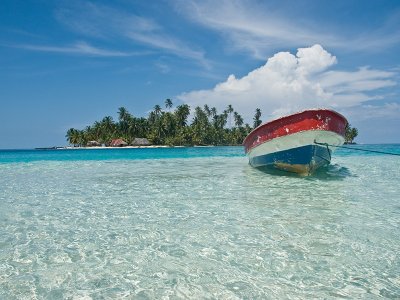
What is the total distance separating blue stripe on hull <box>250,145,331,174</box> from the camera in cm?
904

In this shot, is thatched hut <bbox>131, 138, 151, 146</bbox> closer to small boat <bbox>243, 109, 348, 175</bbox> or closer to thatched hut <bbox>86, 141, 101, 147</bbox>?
thatched hut <bbox>86, 141, 101, 147</bbox>

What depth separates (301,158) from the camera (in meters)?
9.26

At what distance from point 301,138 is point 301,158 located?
2.44 ft

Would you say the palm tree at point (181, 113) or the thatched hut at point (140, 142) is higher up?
the palm tree at point (181, 113)

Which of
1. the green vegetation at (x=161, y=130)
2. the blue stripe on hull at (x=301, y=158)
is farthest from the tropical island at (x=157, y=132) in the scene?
the blue stripe on hull at (x=301, y=158)

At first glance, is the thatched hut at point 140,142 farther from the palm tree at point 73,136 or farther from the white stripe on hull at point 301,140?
the white stripe on hull at point 301,140

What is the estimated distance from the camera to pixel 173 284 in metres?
2.61

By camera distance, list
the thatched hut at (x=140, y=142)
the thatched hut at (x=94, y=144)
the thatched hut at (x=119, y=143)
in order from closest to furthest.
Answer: the thatched hut at (x=119, y=143) < the thatched hut at (x=140, y=142) < the thatched hut at (x=94, y=144)

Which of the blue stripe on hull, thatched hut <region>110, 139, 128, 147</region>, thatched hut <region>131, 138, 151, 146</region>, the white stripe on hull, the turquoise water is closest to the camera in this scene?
the turquoise water

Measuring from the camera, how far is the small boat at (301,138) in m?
8.63

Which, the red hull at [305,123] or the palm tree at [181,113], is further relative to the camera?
the palm tree at [181,113]

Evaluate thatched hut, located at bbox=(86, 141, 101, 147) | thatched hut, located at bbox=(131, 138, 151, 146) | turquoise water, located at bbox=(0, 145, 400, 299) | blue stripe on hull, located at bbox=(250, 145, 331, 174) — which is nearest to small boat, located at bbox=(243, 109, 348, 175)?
blue stripe on hull, located at bbox=(250, 145, 331, 174)

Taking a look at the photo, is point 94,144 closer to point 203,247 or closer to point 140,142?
point 140,142

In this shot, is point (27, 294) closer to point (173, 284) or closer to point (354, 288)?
point (173, 284)
